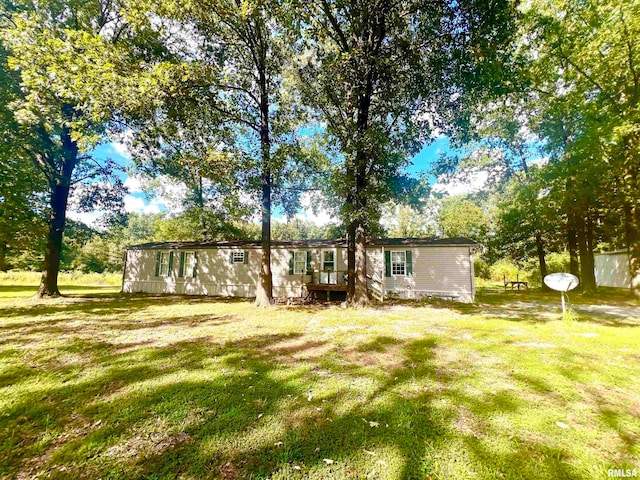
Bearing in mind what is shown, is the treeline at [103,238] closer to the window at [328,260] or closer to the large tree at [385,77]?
the window at [328,260]

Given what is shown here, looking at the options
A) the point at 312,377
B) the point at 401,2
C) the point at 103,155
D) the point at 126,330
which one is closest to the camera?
the point at 312,377

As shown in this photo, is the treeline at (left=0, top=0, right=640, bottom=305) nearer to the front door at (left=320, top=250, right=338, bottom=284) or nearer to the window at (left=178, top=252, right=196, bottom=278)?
the front door at (left=320, top=250, right=338, bottom=284)

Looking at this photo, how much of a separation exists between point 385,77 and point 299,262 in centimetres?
983

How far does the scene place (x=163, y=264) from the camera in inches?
699

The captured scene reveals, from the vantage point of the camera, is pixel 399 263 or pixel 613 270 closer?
pixel 399 263

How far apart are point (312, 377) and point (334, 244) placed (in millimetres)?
11039

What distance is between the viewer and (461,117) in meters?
10.3

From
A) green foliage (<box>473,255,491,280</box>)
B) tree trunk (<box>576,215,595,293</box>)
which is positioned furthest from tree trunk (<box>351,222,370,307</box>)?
green foliage (<box>473,255,491,280</box>)

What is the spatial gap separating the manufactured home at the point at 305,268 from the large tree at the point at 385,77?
3348mm

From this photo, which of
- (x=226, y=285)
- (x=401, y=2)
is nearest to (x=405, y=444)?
(x=401, y=2)

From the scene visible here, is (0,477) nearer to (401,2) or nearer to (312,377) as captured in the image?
(312,377)

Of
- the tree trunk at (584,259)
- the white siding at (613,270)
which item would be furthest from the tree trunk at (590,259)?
the white siding at (613,270)

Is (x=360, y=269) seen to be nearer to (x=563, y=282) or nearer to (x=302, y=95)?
(x=563, y=282)

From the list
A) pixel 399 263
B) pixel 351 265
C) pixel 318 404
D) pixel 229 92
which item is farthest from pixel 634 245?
pixel 229 92
